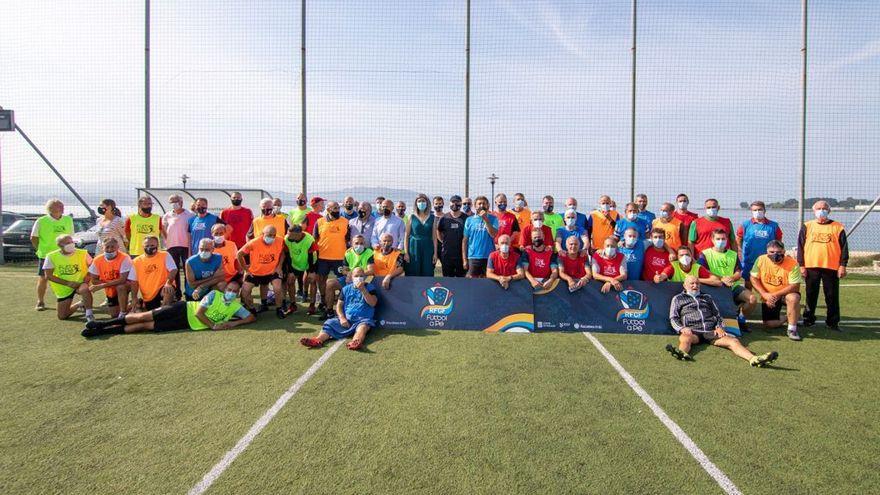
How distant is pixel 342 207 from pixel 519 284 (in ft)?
12.1

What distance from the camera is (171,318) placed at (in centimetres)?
684

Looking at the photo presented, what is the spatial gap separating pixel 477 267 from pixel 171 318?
4.61 metres

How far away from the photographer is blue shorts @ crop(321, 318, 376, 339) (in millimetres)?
6355

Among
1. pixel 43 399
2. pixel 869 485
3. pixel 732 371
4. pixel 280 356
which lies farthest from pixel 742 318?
pixel 43 399

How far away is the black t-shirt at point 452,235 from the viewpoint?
8.19 m

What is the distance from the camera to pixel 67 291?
7.64 metres

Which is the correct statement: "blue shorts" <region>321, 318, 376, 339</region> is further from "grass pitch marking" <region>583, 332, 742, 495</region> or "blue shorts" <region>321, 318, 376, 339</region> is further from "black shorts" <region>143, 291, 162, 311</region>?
"grass pitch marking" <region>583, 332, 742, 495</region>

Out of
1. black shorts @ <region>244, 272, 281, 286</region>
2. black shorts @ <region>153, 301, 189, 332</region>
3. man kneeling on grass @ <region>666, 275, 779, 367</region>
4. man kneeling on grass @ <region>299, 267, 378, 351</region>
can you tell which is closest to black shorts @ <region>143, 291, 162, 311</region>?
black shorts @ <region>153, 301, 189, 332</region>

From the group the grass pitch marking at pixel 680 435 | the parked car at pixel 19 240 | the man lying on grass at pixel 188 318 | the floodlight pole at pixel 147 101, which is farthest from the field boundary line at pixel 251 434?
the parked car at pixel 19 240

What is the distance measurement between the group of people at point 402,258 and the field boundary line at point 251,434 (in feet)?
3.43

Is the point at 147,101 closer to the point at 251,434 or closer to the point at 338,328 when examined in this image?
the point at 338,328

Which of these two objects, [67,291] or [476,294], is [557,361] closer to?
[476,294]

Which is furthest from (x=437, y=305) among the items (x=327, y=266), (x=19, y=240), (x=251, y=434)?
(x=19, y=240)

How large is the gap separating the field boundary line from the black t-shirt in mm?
3288
